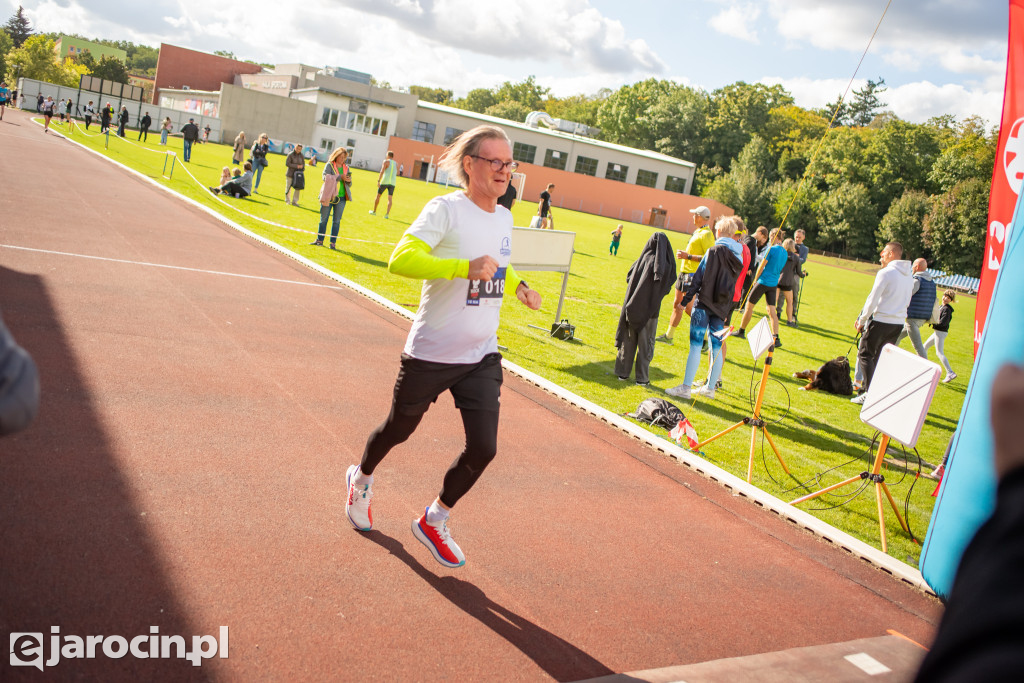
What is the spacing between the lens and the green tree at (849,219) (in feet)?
Result: 247

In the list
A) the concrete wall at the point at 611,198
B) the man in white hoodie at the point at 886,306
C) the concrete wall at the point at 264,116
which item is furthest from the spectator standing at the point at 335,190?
the concrete wall at the point at 611,198

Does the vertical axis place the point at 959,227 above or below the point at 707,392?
above

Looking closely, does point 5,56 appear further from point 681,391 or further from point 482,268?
point 482,268

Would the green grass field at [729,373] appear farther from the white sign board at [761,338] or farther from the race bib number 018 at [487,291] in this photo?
the race bib number 018 at [487,291]

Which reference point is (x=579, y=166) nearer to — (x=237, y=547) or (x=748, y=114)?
(x=748, y=114)

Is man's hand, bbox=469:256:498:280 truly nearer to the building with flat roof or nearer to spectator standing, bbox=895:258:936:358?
spectator standing, bbox=895:258:936:358

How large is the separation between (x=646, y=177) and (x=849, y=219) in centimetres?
2369

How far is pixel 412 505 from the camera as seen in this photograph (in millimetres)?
4988

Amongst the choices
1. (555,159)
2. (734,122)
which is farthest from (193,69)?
(734,122)

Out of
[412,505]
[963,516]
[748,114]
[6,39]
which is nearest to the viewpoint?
[963,516]

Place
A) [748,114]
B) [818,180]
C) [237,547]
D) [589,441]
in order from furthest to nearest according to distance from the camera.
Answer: [748,114]
[818,180]
[589,441]
[237,547]

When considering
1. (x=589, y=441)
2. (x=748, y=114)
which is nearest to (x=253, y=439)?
(x=589, y=441)

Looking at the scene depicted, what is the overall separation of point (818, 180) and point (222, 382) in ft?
276

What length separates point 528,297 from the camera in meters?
4.21
